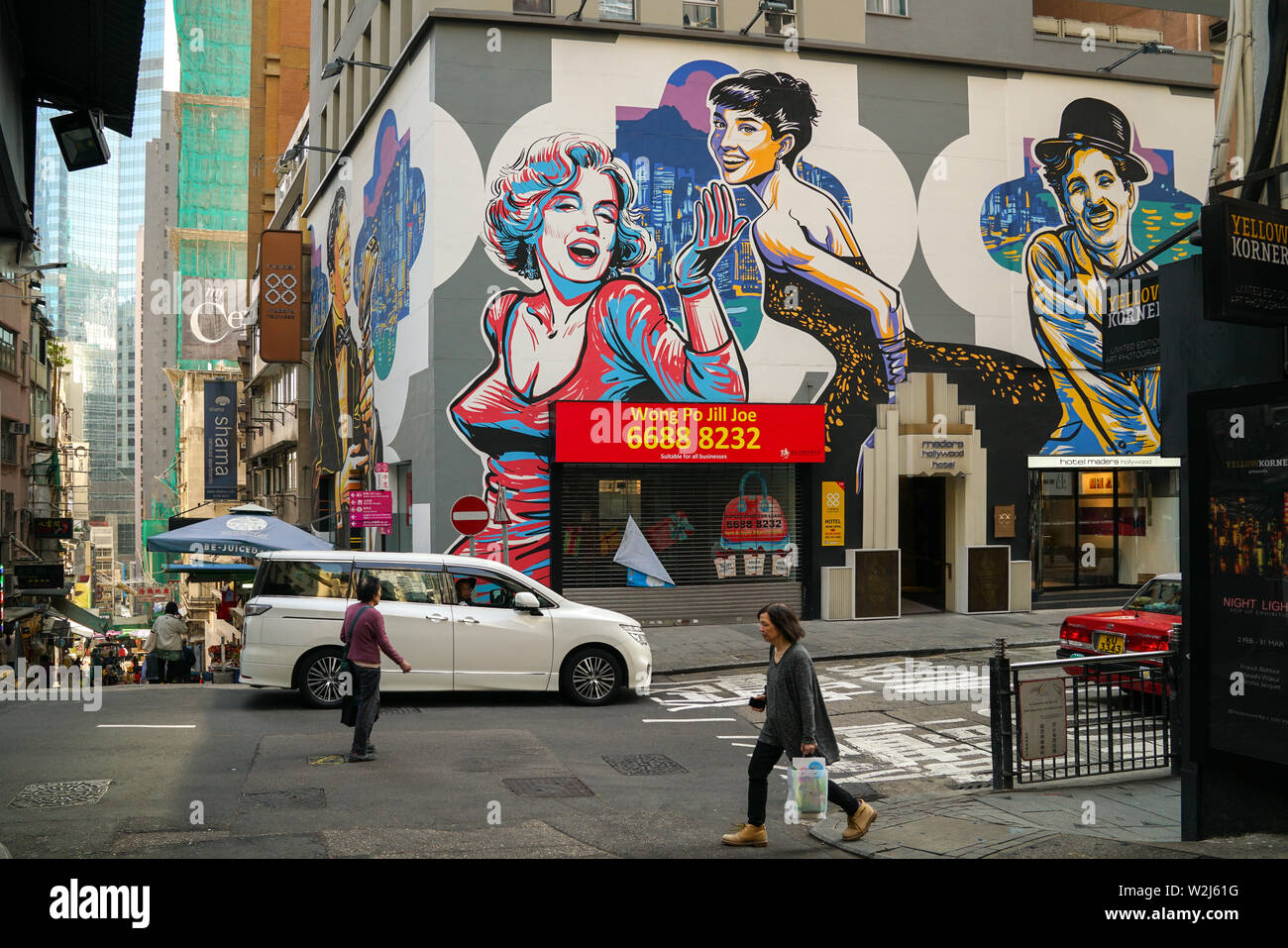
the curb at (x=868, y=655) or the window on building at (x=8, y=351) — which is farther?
the window on building at (x=8, y=351)

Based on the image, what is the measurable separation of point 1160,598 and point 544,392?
11.7 m

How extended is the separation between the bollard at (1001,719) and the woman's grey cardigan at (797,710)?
2.32m

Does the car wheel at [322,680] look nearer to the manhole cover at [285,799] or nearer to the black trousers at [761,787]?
the manhole cover at [285,799]

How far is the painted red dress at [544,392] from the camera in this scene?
21.8m

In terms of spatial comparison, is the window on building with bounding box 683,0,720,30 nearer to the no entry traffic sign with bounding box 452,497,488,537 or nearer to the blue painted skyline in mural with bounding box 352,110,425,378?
the blue painted skyline in mural with bounding box 352,110,425,378

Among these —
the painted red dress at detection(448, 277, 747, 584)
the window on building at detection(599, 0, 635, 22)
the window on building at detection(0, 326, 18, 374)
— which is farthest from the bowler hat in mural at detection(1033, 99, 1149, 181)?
the window on building at detection(0, 326, 18, 374)

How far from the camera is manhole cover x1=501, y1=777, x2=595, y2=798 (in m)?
9.42

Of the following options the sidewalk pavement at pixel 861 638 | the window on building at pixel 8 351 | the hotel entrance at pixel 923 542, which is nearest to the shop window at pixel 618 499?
the sidewalk pavement at pixel 861 638

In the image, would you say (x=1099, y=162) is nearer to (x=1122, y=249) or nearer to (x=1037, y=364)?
(x=1122, y=249)

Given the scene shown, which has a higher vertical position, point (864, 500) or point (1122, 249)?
point (1122, 249)
